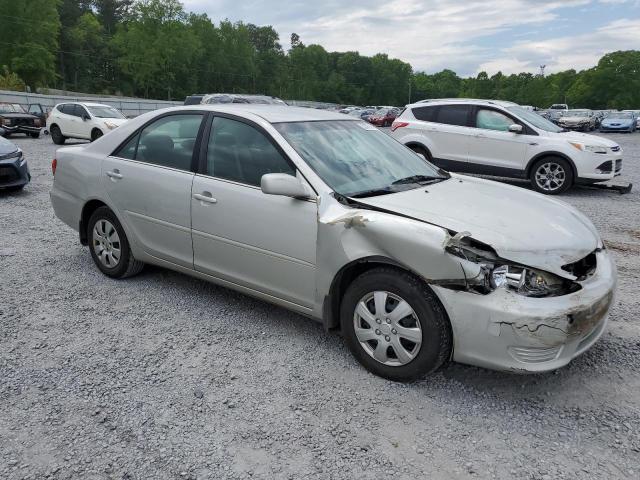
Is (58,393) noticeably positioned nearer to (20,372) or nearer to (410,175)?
(20,372)

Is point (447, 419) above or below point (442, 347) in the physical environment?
below

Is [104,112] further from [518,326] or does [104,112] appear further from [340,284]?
[518,326]

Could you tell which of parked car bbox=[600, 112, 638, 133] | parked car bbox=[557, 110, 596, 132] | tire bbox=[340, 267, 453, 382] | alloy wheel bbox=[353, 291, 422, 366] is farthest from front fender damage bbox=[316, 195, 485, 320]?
parked car bbox=[600, 112, 638, 133]

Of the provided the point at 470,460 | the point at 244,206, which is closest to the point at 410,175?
the point at 244,206

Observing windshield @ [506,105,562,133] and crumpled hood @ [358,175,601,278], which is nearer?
crumpled hood @ [358,175,601,278]

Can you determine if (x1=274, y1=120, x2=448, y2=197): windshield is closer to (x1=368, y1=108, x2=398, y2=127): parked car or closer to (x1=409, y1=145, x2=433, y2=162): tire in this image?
(x1=409, y1=145, x2=433, y2=162): tire

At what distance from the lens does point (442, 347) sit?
115 inches

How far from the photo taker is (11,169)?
8836 millimetres

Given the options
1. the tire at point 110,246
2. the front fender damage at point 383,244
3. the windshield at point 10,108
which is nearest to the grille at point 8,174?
the tire at point 110,246

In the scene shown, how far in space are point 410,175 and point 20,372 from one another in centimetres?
290

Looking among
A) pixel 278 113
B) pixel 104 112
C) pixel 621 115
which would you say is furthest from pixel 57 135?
pixel 621 115

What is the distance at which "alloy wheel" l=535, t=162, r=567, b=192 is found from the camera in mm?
10039

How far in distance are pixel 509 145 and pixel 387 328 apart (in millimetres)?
8203

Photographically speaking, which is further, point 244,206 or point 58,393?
point 244,206
